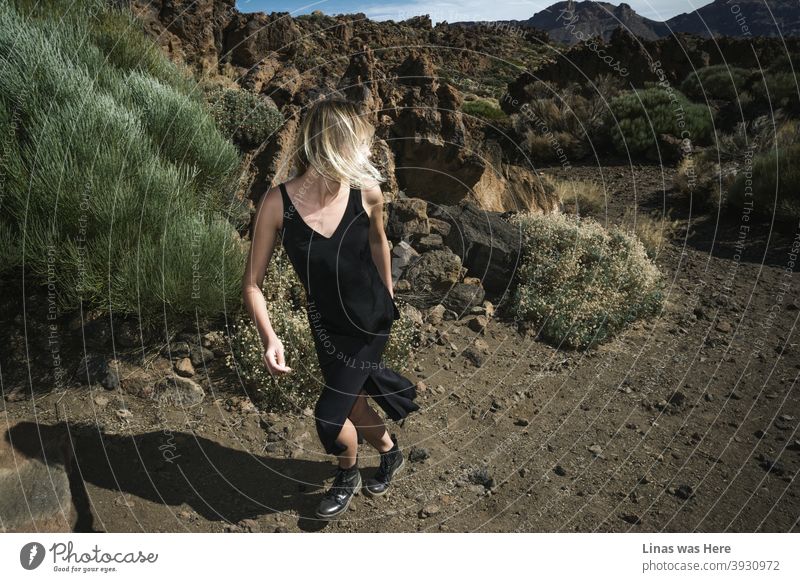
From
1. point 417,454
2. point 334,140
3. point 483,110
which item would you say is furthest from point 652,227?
point 483,110

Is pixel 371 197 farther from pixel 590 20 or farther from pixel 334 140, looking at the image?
pixel 590 20

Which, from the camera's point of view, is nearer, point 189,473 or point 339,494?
point 339,494

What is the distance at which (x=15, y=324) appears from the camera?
520 centimetres

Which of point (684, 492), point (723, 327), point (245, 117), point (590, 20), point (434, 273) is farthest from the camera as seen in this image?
point (590, 20)

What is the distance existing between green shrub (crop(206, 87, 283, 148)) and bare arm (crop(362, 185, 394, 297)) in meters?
4.78

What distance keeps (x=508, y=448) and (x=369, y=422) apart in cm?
160

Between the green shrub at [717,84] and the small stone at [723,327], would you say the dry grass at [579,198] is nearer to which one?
the small stone at [723,327]

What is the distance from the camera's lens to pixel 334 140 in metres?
3.12

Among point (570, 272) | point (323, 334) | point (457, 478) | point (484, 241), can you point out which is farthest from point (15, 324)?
point (570, 272)

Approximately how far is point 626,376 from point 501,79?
972 inches

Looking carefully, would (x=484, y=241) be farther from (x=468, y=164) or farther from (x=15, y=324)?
(x=15, y=324)

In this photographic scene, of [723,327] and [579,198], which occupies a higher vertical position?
[579,198]

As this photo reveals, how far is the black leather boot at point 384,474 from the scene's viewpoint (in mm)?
4180

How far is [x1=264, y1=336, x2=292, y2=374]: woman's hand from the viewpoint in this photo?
3.08 metres
